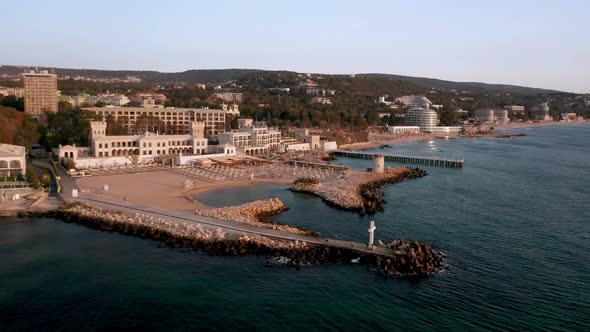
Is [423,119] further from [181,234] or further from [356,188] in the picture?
[181,234]

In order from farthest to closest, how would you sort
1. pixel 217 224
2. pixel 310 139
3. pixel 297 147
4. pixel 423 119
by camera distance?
pixel 423 119 < pixel 310 139 < pixel 297 147 < pixel 217 224

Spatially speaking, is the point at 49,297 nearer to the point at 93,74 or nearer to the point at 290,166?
the point at 290,166

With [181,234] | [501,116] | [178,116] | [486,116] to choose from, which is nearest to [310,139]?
[178,116]

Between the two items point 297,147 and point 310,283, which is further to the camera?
point 297,147

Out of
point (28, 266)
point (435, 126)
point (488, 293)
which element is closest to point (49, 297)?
point (28, 266)

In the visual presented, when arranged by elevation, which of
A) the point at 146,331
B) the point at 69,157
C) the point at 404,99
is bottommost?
Answer: the point at 146,331

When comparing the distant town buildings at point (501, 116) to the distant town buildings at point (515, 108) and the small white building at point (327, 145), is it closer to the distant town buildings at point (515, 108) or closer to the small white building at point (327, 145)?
the distant town buildings at point (515, 108)

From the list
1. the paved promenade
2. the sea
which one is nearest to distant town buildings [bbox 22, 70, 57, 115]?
the paved promenade
